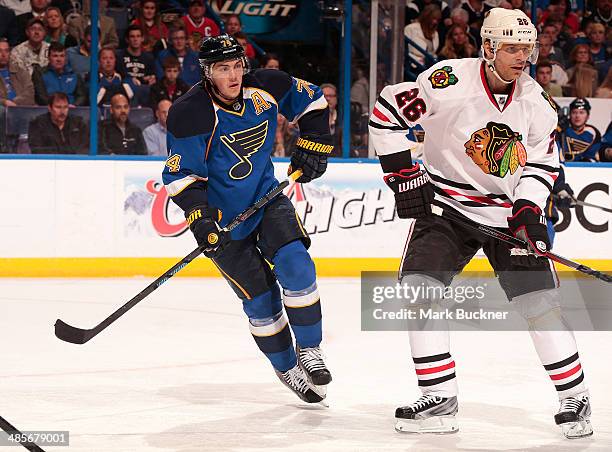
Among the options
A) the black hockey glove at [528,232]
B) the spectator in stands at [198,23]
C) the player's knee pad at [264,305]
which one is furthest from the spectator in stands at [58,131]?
the black hockey glove at [528,232]

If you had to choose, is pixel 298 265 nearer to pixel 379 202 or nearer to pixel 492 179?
pixel 492 179

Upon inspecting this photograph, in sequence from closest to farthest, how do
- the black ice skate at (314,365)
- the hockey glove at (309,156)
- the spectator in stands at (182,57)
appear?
the black ice skate at (314,365) < the hockey glove at (309,156) < the spectator in stands at (182,57)

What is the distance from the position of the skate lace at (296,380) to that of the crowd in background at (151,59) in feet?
11.4

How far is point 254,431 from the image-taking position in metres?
3.39

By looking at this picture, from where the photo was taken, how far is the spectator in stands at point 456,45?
7.91m

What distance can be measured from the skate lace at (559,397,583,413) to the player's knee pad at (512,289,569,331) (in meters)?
0.21

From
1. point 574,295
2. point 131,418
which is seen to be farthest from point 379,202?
point 131,418

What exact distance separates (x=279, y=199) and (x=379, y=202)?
10.6 feet

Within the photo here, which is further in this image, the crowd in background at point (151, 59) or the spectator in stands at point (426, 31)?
the spectator in stands at point (426, 31)

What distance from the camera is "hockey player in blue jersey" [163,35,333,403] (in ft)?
11.8

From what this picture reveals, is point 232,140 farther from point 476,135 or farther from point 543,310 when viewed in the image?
point 543,310

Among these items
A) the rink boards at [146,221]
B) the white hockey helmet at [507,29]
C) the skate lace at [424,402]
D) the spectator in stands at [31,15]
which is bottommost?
the rink boards at [146,221]

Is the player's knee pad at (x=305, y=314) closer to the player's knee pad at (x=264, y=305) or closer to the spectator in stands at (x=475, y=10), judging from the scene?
the player's knee pad at (x=264, y=305)

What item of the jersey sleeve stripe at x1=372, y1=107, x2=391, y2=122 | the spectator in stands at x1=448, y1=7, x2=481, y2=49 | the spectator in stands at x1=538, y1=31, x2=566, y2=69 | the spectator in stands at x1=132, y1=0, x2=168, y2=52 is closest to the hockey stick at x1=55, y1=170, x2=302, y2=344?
the jersey sleeve stripe at x1=372, y1=107, x2=391, y2=122
